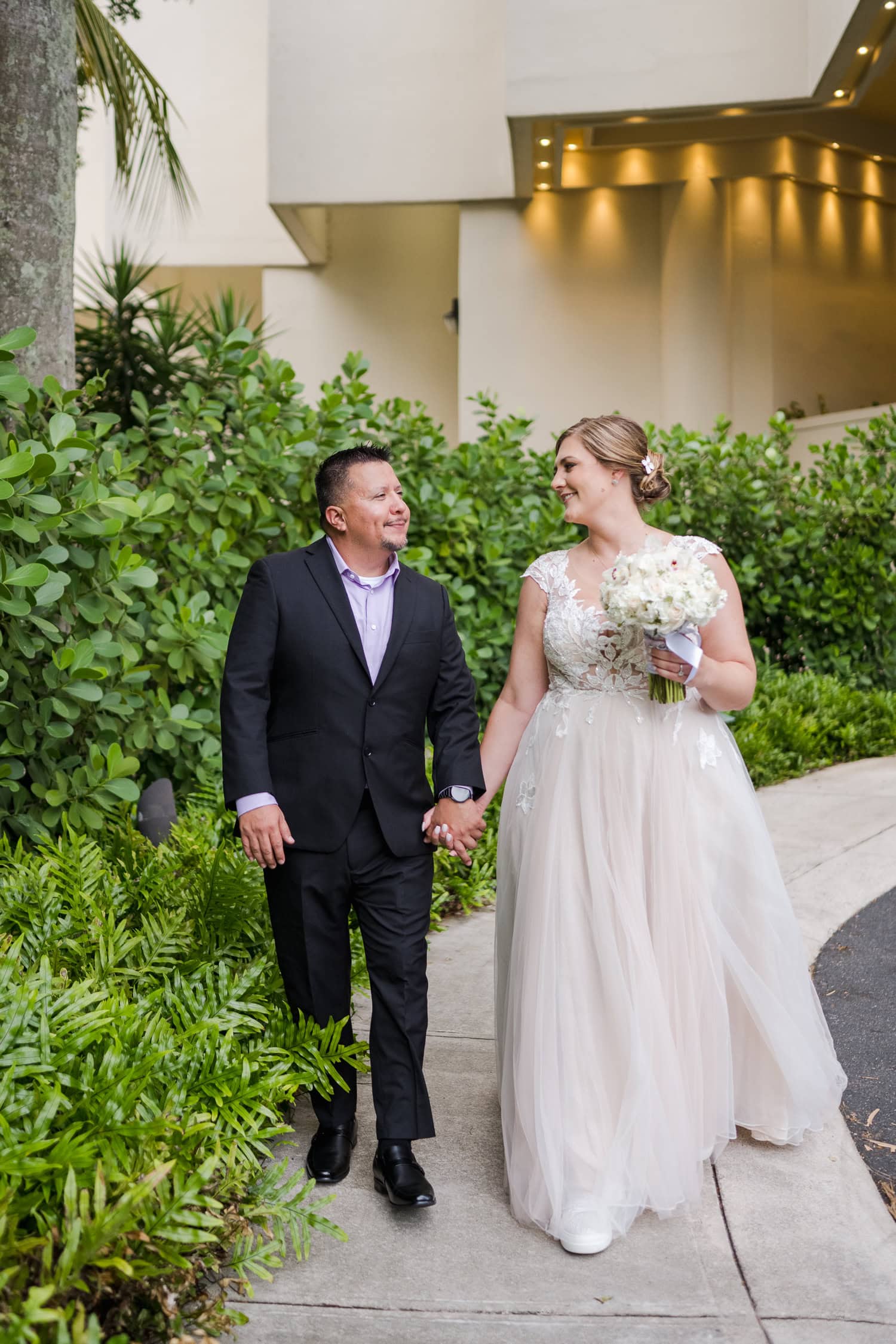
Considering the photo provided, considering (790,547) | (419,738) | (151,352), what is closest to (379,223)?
(790,547)

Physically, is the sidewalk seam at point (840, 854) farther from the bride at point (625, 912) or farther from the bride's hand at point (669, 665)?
the bride's hand at point (669, 665)

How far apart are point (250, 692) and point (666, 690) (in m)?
1.10

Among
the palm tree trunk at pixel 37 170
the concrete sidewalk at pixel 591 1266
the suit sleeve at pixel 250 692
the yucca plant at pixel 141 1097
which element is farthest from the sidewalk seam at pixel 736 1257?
the palm tree trunk at pixel 37 170

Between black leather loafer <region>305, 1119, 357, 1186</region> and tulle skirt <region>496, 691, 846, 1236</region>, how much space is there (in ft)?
1.44

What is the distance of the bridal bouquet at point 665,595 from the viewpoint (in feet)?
10.0

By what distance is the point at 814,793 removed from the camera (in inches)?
293

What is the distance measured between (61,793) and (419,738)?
187 cm

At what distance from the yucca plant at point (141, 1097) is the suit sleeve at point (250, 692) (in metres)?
0.63

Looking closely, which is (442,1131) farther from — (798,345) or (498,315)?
(798,345)

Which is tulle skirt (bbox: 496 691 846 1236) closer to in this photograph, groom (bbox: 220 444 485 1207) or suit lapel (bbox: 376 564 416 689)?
groom (bbox: 220 444 485 1207)

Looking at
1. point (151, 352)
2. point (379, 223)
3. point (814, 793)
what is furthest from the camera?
point (379, 223)

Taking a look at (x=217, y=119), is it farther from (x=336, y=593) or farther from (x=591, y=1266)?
(x=591, y=1266)

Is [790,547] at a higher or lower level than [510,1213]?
higher

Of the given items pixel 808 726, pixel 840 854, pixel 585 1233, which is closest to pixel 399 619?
pixel 585 1233
